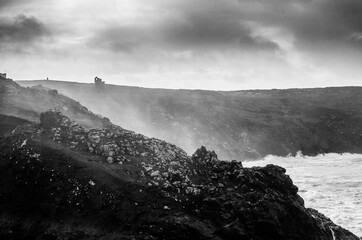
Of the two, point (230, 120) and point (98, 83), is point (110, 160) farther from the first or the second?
point (98, 83)

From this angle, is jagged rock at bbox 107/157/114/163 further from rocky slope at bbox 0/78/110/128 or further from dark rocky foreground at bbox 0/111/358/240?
rocky slope at bbox 0/78/110/128

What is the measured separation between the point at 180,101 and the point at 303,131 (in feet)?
113

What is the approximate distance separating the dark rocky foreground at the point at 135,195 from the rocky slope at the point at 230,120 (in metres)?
45.6

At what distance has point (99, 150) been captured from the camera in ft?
90.6

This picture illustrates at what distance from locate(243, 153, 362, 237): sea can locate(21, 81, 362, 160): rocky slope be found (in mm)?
5656

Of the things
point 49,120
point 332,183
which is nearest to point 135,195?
point 49,120

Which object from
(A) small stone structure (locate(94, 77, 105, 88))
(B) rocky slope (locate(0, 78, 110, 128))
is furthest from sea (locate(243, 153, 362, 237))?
(A) small stone structure (locate(94, 77, 105, 88))

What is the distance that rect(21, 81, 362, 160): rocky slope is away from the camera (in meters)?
79.9

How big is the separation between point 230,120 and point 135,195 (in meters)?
69.0

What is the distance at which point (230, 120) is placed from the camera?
296 feet

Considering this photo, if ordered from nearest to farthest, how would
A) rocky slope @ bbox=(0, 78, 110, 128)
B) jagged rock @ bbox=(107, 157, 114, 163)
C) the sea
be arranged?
jagged rock @ bbox=(107, 157, 114, 163), the sea, rocky slope @ bbox=(0, 78, 110, 128)

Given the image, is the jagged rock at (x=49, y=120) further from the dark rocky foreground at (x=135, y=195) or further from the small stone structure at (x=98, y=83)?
the small stone structure at (x=98, y=83)

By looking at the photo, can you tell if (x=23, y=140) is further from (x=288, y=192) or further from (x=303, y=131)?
(x=303, y=131)

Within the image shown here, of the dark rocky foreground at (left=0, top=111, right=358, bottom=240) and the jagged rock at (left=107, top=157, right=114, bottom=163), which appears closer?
the dark rocky foreground at (left=0, top=111, right=358, bottom=240)
